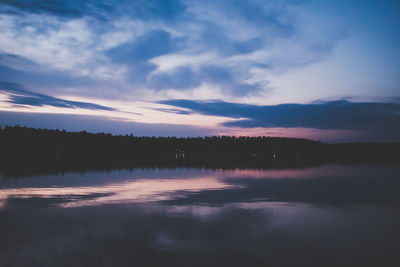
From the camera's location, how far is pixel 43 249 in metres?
6.75

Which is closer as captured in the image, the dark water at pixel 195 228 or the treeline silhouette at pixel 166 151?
the dark water at pixel 195 228

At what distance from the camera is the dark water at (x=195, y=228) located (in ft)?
21.2

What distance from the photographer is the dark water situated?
254 inches

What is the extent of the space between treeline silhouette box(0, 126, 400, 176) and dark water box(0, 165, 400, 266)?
18.7 metres

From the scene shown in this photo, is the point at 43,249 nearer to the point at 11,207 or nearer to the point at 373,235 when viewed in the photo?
the point at 11,207

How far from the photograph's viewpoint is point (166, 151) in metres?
75.0

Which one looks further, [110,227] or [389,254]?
[110,227]

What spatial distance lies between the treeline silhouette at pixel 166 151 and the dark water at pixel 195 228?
18.7 metres

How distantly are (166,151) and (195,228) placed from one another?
6692 centimetres

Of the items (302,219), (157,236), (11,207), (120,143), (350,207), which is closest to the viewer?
(157,236)

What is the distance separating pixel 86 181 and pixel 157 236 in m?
12.1

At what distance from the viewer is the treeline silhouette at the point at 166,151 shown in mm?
37062

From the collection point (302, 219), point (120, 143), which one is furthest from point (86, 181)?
point (120, 143)

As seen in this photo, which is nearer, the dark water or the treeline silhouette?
the dark water
